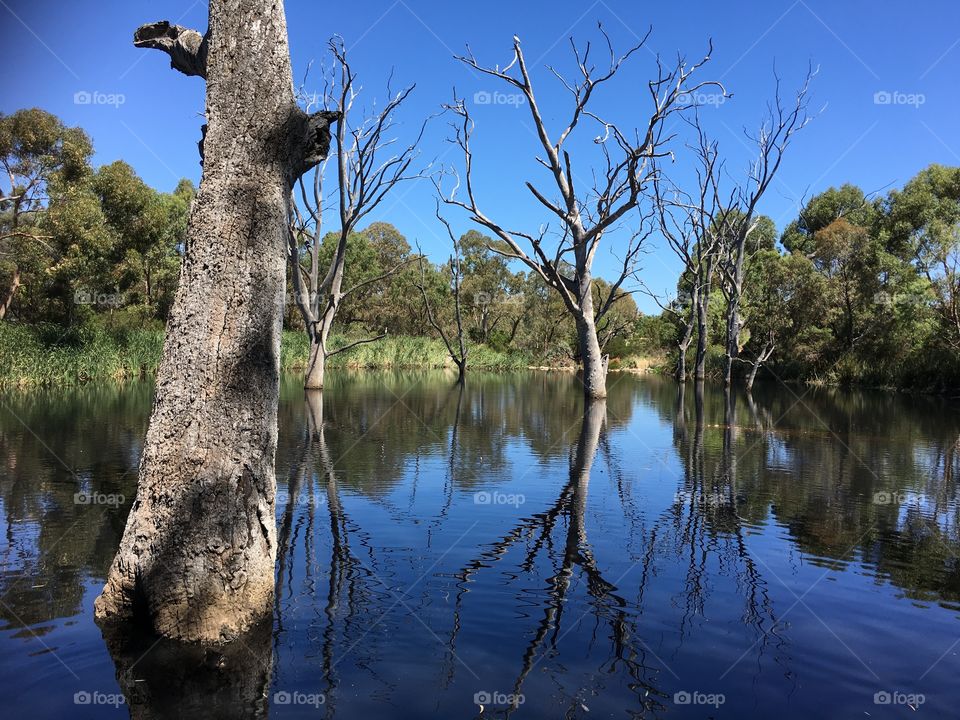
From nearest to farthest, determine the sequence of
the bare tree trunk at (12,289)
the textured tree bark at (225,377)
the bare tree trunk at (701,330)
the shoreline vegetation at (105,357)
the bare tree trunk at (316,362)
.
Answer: the textured tree bark at (225,377), the bare tree trunk at (316,362), the shoreline vegetation at (105,357), the bare tree trunk at (12,289), the bare tree trunk at (701,330)

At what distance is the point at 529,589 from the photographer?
192 inches

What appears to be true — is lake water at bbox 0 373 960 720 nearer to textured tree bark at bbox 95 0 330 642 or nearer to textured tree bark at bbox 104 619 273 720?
textured tree bark at bbox 104 619 273 720

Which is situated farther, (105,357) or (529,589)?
(105,357)

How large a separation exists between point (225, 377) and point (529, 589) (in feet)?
8.46

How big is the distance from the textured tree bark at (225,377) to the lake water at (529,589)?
0.30m

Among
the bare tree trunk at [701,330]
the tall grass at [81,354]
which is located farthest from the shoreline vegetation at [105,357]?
the bare tree trunk at [701,330]

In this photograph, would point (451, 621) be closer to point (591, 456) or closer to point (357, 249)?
point (591, 456)

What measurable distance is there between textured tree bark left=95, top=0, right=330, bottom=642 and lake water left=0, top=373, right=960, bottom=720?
301 millimetres

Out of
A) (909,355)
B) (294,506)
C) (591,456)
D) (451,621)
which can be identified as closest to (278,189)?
(451,621)

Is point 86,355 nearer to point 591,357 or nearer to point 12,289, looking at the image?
point 12,289

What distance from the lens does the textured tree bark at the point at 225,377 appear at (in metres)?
3.94

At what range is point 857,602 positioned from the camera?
191 inches

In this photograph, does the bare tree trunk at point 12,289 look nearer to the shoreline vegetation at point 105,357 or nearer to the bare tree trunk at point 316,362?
the shoreline vegetation at point 105,357

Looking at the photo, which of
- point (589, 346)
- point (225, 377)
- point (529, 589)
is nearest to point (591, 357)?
point (589, 346)
